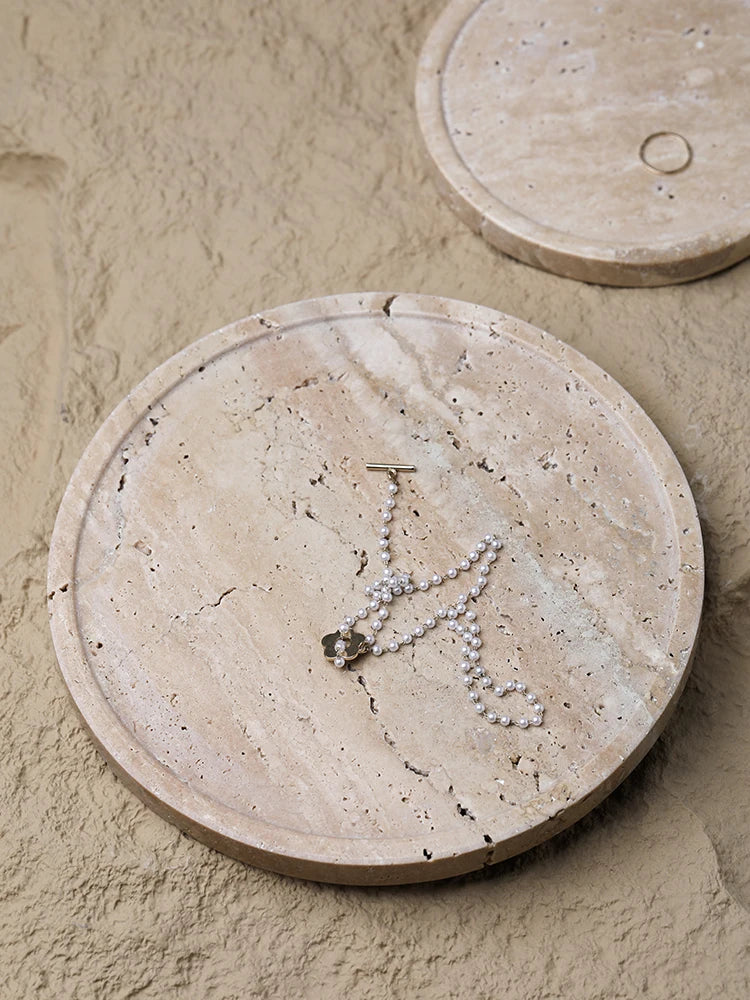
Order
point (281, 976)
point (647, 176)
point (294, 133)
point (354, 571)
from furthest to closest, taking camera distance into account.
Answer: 1. point (294, 133)
2. point (647, 176)
3. point (354, 571)
4. point (281, 976)

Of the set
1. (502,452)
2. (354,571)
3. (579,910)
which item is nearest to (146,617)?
(354,571)

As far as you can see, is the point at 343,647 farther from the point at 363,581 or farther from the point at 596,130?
the point at 596,130

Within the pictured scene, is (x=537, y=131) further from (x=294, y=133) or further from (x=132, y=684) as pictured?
(x=132, y=684)

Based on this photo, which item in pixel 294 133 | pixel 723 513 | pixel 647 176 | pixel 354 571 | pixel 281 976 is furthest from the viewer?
pixel 294 133

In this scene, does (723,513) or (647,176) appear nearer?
(723,513)

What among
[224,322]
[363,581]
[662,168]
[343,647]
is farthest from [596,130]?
[343,647]

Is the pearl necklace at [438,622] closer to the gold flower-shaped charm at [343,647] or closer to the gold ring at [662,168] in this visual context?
the gold flower-shaped charm at [343,647]

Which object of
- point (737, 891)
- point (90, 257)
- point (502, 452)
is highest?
point (90, 257)

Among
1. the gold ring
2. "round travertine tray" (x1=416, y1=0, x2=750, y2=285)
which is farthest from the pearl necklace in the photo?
the gold ring
